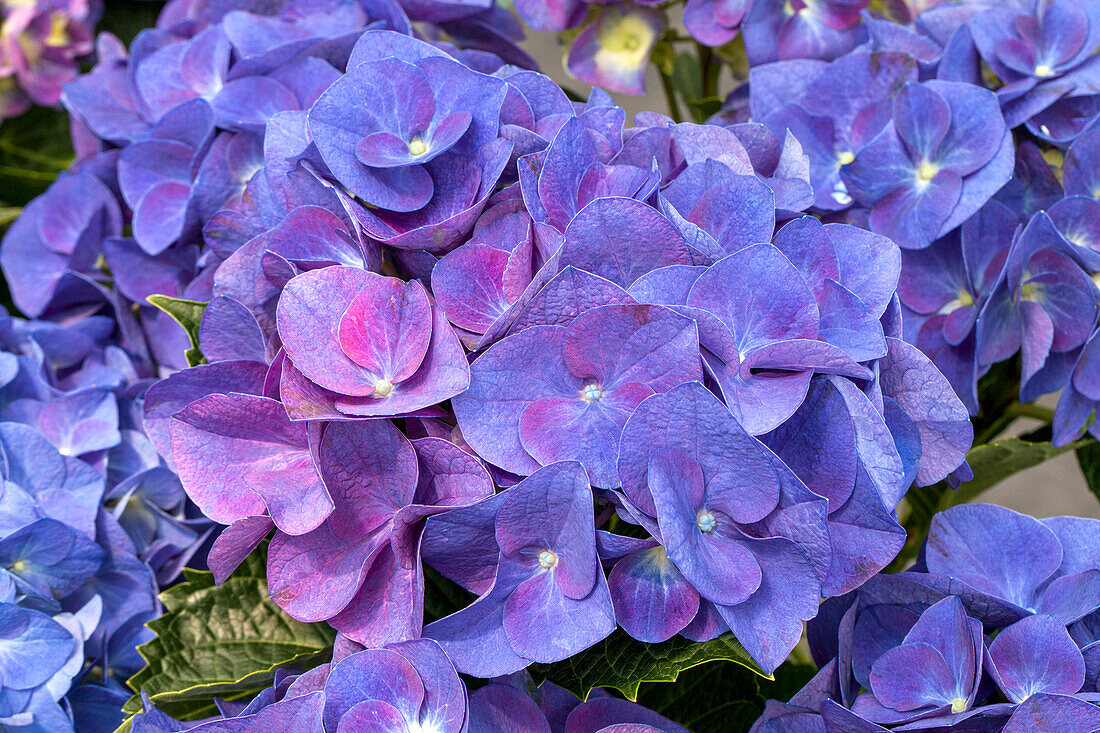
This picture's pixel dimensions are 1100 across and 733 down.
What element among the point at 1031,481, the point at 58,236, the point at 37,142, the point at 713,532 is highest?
the point at 713,532

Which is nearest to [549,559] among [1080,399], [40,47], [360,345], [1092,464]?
[360,345]

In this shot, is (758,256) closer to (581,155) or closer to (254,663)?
(581,155)

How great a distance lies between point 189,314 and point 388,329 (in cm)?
18

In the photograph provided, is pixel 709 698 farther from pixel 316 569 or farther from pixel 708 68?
pixel 708 68

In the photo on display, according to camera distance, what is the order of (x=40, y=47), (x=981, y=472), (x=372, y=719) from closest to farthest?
(x=372, y=719) < (x=981, y=472) < (x=40, y=47)

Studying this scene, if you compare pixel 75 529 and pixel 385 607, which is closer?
pixel 385 607

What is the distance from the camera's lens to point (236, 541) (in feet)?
1.28

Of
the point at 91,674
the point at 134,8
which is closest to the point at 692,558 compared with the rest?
the point at 91,674

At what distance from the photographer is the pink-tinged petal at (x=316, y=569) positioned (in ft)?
1.25

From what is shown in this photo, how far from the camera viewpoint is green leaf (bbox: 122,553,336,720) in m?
0.50

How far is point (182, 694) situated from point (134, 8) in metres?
0.81

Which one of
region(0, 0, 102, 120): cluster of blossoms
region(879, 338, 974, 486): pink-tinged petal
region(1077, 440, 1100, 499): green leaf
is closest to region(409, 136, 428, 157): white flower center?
region(879, 338, 974, 486): pink-tinged petal

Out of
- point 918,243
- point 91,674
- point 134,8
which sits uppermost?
point 918,243

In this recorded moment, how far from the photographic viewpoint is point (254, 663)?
503 mm
